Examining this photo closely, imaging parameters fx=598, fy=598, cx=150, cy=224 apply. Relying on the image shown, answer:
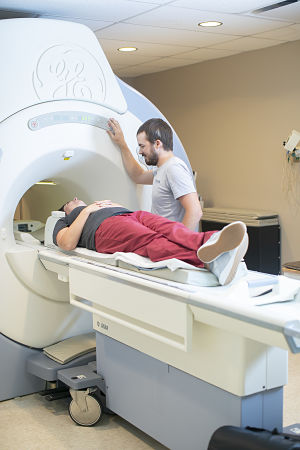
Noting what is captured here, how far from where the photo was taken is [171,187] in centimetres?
265

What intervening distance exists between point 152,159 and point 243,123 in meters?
1.89

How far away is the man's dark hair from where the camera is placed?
8.81ft

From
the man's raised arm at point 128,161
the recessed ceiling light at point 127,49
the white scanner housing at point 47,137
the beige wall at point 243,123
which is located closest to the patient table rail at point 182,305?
the white scanner housing at point 47,137

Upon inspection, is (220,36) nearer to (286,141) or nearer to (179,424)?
(286,141)

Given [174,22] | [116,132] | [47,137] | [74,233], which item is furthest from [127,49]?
[74,233]

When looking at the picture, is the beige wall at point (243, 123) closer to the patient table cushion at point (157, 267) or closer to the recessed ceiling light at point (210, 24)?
the recessed ceiling light at point (210, 24)

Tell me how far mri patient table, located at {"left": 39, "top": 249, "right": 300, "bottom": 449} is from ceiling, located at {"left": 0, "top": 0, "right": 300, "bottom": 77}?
1.27m

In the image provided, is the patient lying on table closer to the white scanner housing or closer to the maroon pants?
the maroon pants

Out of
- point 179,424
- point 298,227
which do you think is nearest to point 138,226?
point 179,424

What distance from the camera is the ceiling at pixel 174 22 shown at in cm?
278

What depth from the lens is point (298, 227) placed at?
13.4ft

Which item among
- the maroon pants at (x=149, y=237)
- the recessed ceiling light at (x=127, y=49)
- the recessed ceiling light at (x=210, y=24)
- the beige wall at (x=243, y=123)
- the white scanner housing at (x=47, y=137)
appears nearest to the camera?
the maroon pants at (x=149, y=237)

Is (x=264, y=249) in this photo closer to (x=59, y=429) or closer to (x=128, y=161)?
(x=128, y=161)

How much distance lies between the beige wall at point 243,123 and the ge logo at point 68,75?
176 cm
